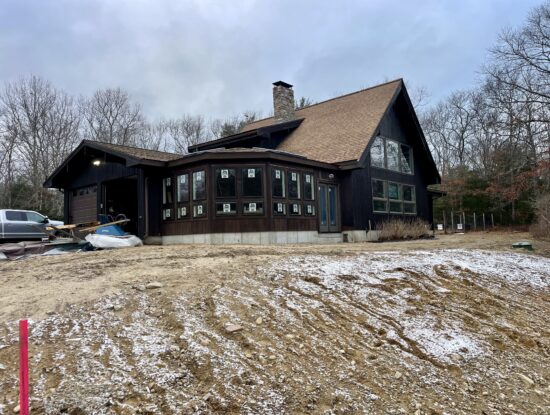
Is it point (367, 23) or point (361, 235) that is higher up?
point (367, 23)

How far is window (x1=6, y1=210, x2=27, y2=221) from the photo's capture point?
1535cm

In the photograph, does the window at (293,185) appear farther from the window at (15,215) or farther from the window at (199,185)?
the window at (15,215)

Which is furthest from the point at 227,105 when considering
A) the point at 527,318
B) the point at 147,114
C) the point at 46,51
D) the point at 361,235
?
the point at 527,318

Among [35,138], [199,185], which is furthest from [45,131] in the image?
[199,185]

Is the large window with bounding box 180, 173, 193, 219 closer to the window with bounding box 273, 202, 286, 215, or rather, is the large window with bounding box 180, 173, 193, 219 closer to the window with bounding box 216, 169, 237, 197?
the window with bounding box 216, 169, 237, 197

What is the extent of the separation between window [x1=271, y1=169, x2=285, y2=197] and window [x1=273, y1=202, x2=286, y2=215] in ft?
0.88

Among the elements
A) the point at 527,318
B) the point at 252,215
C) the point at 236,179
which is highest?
the point at 236,179

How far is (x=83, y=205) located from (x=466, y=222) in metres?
22.5

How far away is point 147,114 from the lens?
3700cm

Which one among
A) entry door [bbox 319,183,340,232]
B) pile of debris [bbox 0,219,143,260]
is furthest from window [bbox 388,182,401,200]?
pile of debris [bbox 0,219,143,260]

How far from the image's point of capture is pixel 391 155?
1722 cm

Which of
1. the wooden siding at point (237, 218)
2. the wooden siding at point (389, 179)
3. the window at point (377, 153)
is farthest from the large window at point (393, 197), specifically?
the wooden siding at point (237, 218)

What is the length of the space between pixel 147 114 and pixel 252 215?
92.8ft

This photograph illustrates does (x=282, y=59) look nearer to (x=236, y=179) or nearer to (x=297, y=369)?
(x=236, y=179)
